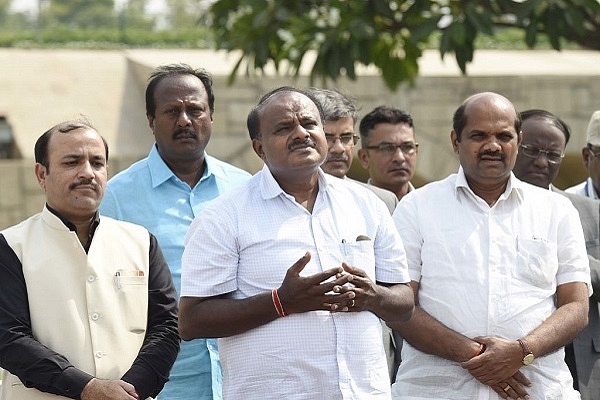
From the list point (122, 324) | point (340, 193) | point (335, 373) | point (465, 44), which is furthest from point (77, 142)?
point (465, 44)

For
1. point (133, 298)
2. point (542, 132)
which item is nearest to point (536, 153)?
point (542, 132)

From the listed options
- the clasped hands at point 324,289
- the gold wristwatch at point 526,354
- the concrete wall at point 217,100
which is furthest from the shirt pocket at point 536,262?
the concrete wall at point 217,100

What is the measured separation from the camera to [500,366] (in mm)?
4395

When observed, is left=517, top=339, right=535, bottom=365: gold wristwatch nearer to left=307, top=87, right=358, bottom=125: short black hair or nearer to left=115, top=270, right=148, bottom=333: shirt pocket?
left=115, top=270, right=148, bottom=333: shirt pocket

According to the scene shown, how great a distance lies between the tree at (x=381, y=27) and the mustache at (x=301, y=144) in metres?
3.90

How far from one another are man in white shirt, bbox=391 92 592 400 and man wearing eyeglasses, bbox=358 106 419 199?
1.27 meters

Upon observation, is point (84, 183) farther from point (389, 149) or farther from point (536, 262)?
point (389, 149)

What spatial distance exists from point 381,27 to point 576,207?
10.9 feet

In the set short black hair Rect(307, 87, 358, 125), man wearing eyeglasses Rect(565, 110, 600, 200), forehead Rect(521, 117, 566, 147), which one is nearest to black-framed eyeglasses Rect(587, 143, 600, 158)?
man wearing eyeglasses Rect(565, 110, 600, 200)

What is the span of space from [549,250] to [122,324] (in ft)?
5.41

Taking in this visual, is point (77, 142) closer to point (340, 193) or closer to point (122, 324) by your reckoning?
point (122, 324)

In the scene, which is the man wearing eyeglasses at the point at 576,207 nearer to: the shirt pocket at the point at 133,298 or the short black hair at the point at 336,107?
the short black hair at the point at 336,107

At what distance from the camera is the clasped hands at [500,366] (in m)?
4.38

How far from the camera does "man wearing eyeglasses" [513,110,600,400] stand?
16.6 feet
